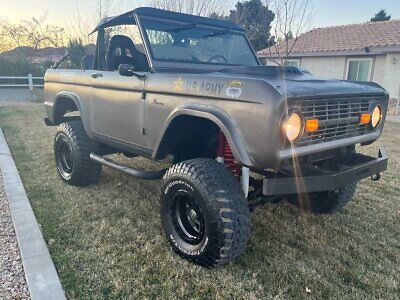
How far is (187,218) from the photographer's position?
2930 millimetres

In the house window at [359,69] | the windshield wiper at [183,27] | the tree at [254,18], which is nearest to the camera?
the windshield wiper at [183,27]

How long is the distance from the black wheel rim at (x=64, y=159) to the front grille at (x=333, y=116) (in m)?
3.21

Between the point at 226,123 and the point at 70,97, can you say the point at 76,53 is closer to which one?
the point at 70,97

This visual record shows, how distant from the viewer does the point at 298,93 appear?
2193 millimetres

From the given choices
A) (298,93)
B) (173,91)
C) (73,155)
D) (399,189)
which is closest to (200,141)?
(173,91)

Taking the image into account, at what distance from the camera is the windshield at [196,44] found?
3.36 meters

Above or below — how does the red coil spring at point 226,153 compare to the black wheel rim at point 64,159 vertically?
above

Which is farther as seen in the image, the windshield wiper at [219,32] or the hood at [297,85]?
the windshield wiper at [219,32]

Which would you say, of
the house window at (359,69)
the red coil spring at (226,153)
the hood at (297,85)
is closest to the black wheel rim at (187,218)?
the red coil spring at (226,153)

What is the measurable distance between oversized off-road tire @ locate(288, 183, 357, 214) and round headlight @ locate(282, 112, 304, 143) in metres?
1.57

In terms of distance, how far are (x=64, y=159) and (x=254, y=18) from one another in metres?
16.4

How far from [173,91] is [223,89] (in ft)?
1.80

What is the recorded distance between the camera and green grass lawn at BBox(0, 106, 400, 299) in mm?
2447

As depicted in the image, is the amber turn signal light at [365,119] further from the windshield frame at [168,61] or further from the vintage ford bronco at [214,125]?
the windshield frame at [168,61]
